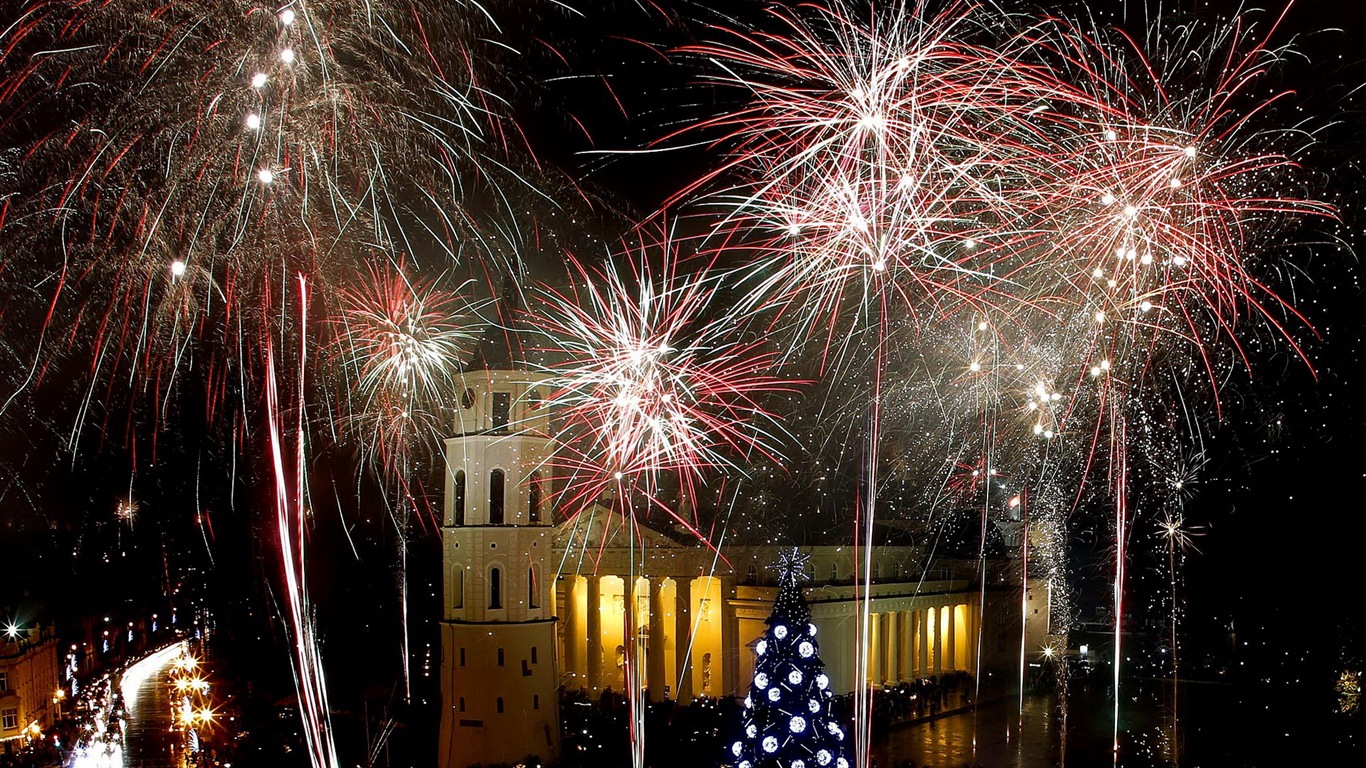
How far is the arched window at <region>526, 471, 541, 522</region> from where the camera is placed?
124 feet

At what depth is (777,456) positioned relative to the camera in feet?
167

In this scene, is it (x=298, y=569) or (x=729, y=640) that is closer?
(x=729, y=640)

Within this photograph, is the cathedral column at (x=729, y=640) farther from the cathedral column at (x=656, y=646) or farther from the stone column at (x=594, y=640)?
the stone column at (x=594, y=640)

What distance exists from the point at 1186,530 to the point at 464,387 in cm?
→ 2201

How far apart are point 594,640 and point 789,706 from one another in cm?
3163

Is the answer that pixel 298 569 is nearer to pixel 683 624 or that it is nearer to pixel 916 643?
pixel 683 624

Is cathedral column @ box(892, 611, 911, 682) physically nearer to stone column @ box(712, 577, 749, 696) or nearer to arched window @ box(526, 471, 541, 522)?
stone column @ box(712, 577, 749, 696)

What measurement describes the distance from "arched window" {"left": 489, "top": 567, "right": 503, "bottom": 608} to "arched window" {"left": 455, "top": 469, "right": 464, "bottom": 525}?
1.88 m

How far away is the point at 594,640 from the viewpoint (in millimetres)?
49062

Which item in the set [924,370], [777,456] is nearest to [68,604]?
[777,456]

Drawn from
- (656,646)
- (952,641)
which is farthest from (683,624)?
(952,641)

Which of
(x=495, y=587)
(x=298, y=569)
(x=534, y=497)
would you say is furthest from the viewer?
(x=298, y=569)

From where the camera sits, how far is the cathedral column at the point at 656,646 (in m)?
48.9

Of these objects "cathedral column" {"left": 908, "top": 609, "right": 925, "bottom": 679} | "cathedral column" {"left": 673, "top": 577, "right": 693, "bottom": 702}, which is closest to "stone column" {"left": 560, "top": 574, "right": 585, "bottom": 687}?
"cathedral column" {"left": 673, "top": 577, "right": 693, "bottom": 702}
